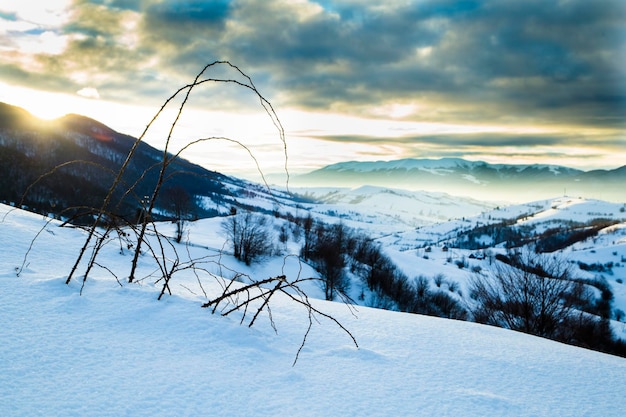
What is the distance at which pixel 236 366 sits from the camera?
5.66 feet

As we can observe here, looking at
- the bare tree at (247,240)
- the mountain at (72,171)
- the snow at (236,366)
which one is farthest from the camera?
the mountain at (72,171)

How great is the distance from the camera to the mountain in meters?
43.1

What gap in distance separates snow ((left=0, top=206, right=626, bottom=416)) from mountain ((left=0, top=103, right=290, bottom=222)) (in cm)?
119

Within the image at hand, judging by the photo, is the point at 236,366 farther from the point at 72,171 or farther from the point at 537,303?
the point at 72,171

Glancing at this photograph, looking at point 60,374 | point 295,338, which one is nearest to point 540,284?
point 295,338

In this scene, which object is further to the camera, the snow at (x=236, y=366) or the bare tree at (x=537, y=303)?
the bare tree at (x=537, y=303)

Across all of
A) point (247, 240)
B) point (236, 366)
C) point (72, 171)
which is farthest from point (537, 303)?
point (72, 171)

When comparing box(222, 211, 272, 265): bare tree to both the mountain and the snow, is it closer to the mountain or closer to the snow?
the mountain

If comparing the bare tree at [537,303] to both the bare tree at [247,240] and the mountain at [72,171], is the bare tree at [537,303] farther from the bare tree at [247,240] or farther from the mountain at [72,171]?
the bare tree at [247,240]

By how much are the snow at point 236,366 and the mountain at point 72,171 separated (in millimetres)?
1193

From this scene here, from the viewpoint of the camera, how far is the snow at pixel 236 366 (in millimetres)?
1368

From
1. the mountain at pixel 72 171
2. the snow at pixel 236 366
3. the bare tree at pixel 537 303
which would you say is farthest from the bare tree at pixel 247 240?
the snow at pixel 236 366

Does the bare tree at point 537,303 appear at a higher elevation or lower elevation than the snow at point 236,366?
lower

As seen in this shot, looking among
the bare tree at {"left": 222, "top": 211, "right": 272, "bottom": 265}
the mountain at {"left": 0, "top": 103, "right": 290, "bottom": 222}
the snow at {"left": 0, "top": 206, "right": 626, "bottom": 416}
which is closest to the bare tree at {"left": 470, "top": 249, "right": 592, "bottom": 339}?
the mountain at {"left": 0, "top": 103, "right": 290, "bottom": 222}
